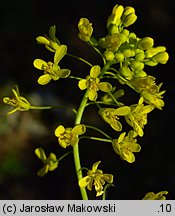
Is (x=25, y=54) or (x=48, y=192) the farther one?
(x=25, y=54)

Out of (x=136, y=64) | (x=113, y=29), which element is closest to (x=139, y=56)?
(x=136, y=64)

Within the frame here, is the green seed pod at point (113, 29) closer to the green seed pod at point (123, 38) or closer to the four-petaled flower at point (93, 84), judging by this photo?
the green seed pod at point (123, 38)

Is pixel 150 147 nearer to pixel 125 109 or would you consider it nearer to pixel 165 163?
pixel 165 163

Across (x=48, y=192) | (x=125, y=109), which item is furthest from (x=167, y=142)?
(x=125, y=109)

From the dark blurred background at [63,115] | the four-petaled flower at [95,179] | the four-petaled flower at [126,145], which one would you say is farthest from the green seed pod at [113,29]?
the dark blurred background at [63,115]

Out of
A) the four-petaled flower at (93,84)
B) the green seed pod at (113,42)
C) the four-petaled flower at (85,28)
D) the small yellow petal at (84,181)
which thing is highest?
the four-petaled flower at (85,28)

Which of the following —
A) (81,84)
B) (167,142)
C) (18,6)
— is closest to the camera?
(81,84)
